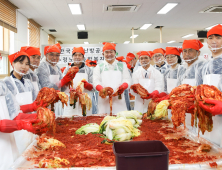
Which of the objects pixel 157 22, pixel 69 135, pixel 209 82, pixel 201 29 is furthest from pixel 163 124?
pixel 201 29

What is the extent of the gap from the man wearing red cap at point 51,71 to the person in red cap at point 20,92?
84cm

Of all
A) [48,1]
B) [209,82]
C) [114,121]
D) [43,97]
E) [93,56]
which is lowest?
[114,121]

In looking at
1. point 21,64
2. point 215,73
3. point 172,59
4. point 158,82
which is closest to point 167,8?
point 172,59

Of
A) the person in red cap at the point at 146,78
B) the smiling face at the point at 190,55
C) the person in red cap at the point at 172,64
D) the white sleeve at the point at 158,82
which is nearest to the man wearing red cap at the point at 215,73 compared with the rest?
the smiling face at the point at 190,55

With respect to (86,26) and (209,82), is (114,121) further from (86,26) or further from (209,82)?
(86,26)

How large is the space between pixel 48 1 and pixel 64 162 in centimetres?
668

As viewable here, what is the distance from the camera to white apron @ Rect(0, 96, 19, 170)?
1.54 m

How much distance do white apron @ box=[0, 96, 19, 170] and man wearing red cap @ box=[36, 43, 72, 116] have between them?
176 centimetres

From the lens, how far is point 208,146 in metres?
1.70

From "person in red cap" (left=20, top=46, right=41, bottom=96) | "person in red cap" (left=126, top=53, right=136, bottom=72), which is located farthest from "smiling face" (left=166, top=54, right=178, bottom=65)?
"person in red cap" (left=126, top=53, right=136, bottom=72)

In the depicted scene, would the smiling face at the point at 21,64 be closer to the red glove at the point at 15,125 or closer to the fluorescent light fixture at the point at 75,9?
the red glove at the point at 15,125

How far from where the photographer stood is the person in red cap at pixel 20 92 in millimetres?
1905

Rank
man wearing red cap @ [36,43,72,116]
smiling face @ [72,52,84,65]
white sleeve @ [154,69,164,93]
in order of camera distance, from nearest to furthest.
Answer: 1. man wearing red cap @ [36,43,72,116]
2. white sleeve @ [154,69,164,93]
3. smiling face @ [72,52,84,65]

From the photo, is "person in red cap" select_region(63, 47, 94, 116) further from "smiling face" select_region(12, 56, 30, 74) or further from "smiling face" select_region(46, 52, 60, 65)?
"smiling face" select_region(12, 56, 30, 74)
